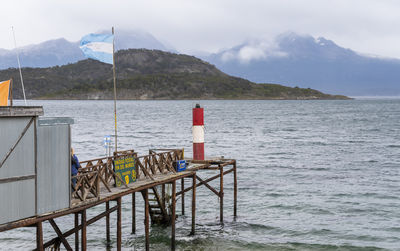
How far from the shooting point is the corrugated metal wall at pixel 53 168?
14.1 metres

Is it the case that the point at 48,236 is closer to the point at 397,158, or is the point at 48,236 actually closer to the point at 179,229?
the point at 179,229

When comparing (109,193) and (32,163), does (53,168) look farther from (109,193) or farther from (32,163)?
(109,193)

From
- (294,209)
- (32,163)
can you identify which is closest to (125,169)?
(32,163)

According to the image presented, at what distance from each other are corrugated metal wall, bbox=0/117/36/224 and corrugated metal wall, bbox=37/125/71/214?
0.27 meters

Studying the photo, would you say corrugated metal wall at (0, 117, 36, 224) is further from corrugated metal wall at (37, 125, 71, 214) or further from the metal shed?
corrugated metal wall at (37, 125, 71, 214)

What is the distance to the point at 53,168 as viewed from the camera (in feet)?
47.4

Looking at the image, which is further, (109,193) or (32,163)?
(109,193)

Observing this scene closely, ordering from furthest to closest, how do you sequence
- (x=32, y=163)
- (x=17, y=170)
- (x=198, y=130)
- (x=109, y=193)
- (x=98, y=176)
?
(x=198, y=130) → (x=109, y=193) → (x=98, y=176) → (x=32, y=163) → (x=17, y=170)

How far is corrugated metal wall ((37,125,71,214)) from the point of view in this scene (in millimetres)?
14102

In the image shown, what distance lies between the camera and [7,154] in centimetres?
1321

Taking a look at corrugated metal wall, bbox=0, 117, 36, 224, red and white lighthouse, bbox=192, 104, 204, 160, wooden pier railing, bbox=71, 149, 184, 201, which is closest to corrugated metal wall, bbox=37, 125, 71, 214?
corrugated metal wall, bbox=0, 117, 36, 224

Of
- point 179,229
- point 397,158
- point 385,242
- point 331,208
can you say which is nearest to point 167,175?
point 179,229

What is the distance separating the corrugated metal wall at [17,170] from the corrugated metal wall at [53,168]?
27 cm

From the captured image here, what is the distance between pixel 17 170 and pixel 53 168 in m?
1.18
